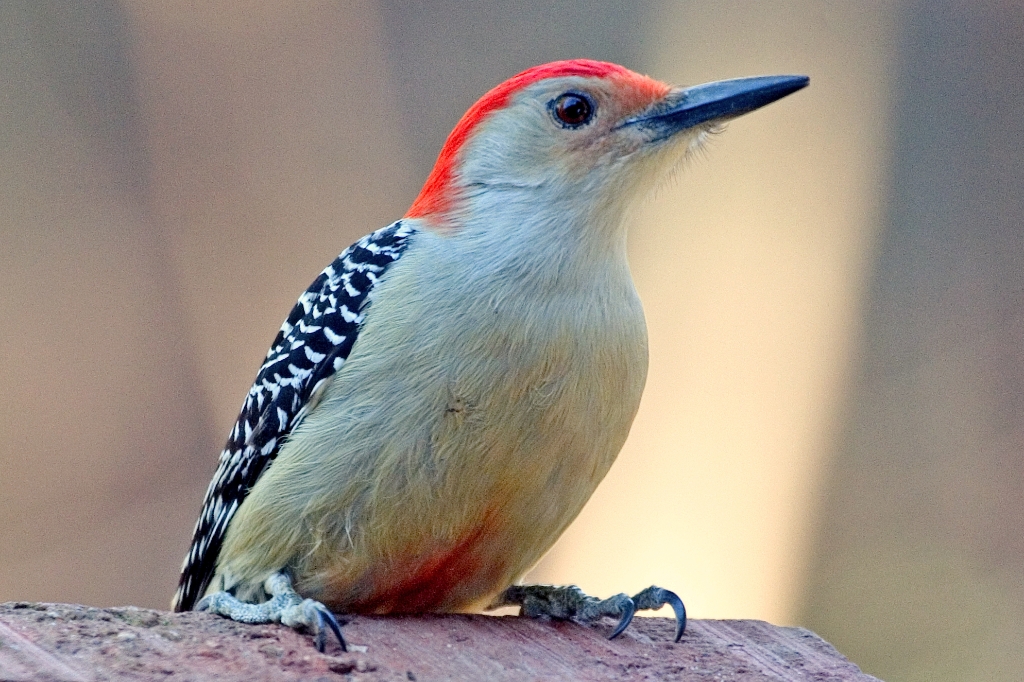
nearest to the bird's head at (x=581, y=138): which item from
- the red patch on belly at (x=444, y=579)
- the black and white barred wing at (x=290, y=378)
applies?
the black and white barred wing at (x=290, y=378)

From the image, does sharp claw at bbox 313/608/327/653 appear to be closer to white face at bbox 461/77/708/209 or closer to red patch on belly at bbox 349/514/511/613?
red patch on belly at bbox 349/514/511/613

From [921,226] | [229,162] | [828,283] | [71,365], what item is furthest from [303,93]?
[921,226]

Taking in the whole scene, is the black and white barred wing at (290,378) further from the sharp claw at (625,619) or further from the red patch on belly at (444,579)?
the sharp claw at (625,619)

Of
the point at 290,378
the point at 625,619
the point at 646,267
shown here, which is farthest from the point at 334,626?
the point at 646,267

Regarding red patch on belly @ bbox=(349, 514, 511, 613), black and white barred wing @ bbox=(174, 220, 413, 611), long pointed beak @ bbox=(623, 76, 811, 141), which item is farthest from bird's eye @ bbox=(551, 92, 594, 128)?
red patch on belly @ bbox=(349, 514, 511, 613)

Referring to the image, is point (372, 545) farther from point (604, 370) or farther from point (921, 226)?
point (921, 226)

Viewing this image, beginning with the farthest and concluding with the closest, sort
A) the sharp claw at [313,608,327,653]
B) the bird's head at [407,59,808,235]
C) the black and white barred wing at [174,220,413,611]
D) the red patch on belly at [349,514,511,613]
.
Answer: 1. the bird's head at [407,59,808,235]
2. the black and white barred wing at [174,220,413,611]
3. the red patch on belly at [349,514,511,613]
4. the sharp claw at [313,608,327,653]
